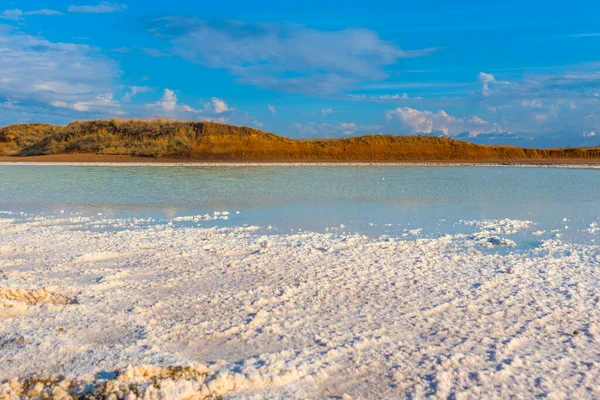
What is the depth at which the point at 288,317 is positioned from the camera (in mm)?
4402

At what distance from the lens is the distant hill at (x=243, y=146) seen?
3941 centimetres

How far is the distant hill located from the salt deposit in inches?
1264

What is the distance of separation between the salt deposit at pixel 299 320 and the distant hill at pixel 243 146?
32099mm

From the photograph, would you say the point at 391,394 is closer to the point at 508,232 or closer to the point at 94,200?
the point at 508,232

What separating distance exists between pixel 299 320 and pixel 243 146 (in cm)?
3661

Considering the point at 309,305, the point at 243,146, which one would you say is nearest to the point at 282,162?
the point at 243,146

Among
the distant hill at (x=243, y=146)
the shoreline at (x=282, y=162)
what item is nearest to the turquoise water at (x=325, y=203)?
the shoreline at (x=282, y=162)

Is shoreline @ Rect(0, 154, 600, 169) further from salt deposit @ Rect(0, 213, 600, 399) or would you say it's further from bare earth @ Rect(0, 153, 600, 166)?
salt deposit @ Rect(0, 213, 600, 399)

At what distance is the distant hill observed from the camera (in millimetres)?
39406

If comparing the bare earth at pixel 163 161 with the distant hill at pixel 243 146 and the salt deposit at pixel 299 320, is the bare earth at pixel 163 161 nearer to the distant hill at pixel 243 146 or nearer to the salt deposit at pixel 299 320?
the distant hill at pixel 243 146

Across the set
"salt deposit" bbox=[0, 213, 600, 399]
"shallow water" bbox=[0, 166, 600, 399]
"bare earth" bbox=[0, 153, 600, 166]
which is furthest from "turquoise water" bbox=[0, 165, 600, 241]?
"bare earth" bbox=[0, 153, 600, 166]

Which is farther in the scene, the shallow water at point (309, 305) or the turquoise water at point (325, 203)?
the turquoise water at point (325, 203)

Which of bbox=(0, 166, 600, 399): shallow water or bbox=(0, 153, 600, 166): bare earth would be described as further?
bbox=(0, 153, 600, 166): bare earth

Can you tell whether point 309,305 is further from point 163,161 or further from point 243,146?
point 243,146
